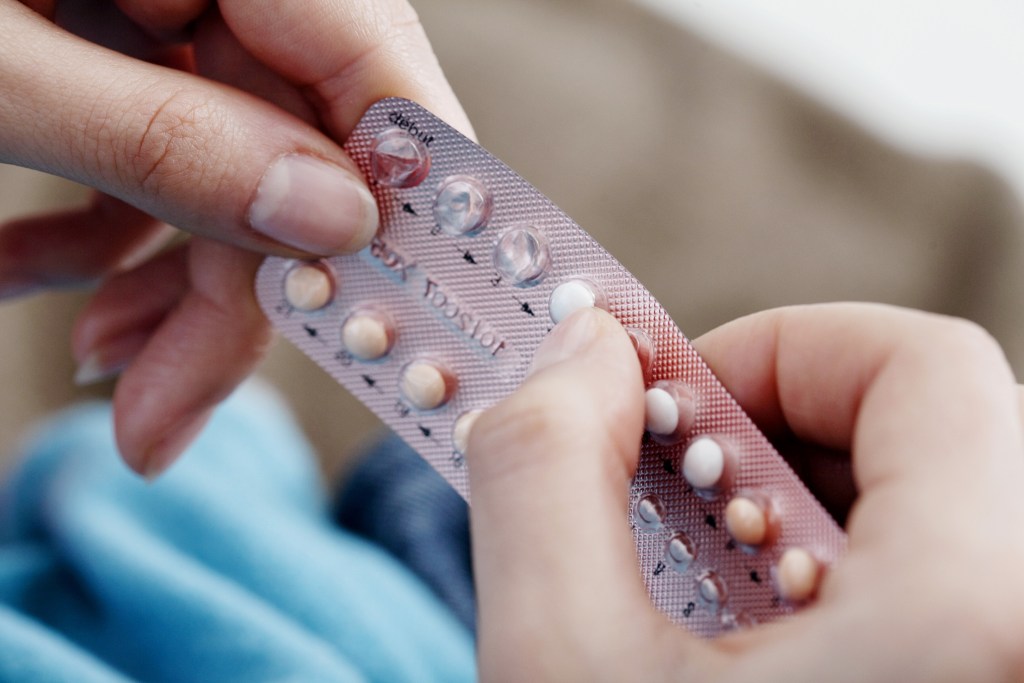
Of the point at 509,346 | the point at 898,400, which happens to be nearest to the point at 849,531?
the point at 898,400

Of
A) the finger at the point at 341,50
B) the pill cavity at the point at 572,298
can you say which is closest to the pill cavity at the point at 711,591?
the pill cavity at the point at 572,298

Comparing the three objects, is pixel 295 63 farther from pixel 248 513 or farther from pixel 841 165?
pixel 841 165

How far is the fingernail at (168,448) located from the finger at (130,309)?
0.20 ft

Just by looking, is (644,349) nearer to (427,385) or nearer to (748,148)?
(427,385)

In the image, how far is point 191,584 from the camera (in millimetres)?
510

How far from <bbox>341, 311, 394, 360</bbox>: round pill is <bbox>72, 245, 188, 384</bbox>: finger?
0.20 metres

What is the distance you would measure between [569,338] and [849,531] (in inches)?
3.9

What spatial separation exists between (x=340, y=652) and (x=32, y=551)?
209mm

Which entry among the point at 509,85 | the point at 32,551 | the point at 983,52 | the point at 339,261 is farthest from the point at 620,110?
the point at 32,551

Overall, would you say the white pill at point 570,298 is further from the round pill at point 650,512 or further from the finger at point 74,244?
the finger at point 74,244

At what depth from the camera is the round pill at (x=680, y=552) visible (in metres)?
0.31

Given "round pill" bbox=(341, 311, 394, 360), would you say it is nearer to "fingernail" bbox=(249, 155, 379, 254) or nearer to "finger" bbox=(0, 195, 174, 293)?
"fingernail" bbox=(249, 155, 379, 254)

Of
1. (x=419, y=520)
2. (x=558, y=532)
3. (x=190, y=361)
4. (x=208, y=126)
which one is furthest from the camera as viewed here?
(x=419, y=520)

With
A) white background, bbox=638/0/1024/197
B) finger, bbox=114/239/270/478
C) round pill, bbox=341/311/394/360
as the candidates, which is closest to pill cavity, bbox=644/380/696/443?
round pill, bbox=341/311/394/360
